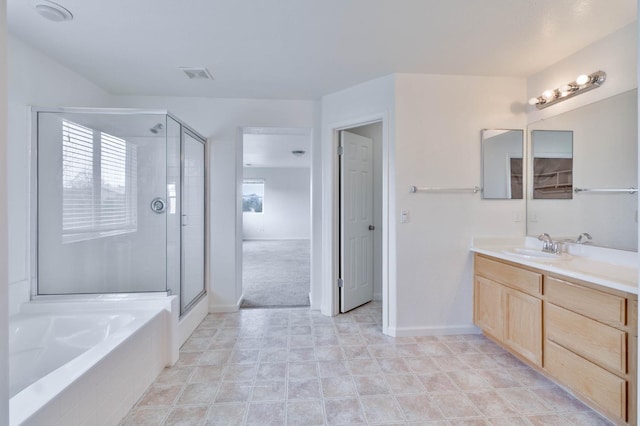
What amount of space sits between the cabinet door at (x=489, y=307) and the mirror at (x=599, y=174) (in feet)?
2.18

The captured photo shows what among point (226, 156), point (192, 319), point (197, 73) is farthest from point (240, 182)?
point (192, 319)

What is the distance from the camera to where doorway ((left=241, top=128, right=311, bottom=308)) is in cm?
390

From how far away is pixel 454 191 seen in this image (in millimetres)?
2584

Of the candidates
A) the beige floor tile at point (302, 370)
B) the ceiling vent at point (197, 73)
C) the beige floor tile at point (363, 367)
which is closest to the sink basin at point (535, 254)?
the beige floor tile at point (363, 367)

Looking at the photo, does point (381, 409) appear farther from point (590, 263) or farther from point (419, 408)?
point (590, 263)

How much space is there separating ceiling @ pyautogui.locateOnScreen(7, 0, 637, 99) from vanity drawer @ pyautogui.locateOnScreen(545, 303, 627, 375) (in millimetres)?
1787

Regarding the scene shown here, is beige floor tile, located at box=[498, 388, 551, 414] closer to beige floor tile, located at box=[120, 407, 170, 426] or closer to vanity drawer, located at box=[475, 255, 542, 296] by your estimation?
vanity drawer, located at box=[475, 255, 542, 296]

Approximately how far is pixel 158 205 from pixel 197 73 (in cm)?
124

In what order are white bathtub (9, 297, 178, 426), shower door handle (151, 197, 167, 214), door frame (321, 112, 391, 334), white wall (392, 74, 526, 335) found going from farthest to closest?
door frame (321, 112, 391, 334) → shower door handle (151, 197, 167, 214) → white wall (392, 74, 526, 335) → white bathtub (9, 297, 178, 426)

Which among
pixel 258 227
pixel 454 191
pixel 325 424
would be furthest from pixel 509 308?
pixel 258 227

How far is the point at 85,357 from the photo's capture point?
1438 millimetres

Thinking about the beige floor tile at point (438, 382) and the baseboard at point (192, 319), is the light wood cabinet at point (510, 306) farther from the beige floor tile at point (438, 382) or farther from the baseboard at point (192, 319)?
the baseboard at point (192, 319)

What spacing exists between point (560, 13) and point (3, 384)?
297 centimetres

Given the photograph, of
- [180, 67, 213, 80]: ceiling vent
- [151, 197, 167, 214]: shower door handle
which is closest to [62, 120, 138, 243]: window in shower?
[151, 197, 167, 214]: shower door handle
